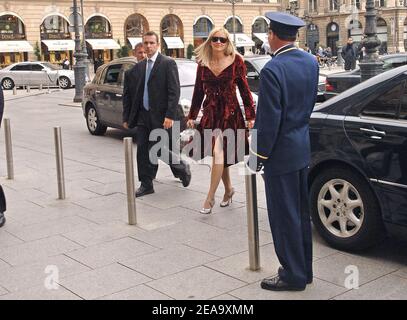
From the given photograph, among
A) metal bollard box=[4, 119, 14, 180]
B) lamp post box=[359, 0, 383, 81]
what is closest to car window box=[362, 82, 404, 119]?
metal bollard box=[4, 119, 14, 180]

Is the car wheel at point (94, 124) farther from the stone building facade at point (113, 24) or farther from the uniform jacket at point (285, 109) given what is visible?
the stone building facade at point (113, 24)

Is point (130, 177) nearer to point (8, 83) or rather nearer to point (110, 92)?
point (110, 92)

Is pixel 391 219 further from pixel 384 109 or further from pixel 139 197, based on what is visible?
pixel 139 197

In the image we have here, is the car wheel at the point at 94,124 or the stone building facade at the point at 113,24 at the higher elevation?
the stone building facade at the point at 113,24

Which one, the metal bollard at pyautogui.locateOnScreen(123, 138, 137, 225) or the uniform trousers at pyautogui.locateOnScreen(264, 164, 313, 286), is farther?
the metal bollard at pyautogui.locateOnScreen(123, 138, 137, 225)

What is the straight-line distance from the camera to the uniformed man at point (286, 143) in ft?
Answer: 12.9

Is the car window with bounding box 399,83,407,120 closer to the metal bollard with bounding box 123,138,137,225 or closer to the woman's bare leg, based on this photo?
the woman's bare leg

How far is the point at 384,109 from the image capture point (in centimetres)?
481

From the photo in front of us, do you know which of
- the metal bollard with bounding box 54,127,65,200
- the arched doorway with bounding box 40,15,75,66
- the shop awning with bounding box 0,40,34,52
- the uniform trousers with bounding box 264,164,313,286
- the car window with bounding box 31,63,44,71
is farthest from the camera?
the arched doorway with bounding box 40,15,75,66

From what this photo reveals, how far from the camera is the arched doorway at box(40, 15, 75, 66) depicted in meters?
50.6

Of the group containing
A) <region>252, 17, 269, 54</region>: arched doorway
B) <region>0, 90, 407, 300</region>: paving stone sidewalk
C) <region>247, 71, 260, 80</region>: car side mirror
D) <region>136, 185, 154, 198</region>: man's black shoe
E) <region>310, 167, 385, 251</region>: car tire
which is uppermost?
<region>252, 17, 269, 54</region>: arched doorway

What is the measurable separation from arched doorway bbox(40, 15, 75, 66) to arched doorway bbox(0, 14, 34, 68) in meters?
1.62

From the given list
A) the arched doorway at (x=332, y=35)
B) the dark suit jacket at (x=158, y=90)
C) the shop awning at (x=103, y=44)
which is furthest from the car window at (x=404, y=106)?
the arched doorway at (x=332, y=35)

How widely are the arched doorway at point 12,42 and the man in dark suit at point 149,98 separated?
143 feet
